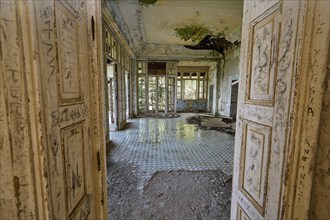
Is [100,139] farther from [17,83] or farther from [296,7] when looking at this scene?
[296,7]

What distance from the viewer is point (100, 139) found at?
1.10 meters

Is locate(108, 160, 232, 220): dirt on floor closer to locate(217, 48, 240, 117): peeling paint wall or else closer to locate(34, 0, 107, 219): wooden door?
locate(34, 0, 107, 219): wooden door

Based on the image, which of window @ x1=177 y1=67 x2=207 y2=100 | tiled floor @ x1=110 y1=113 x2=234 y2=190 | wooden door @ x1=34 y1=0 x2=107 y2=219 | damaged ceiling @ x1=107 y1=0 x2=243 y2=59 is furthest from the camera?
window @ x1=177 y1=67 x2=207 y2=100

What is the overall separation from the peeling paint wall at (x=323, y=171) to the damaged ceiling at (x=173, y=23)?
461 cm

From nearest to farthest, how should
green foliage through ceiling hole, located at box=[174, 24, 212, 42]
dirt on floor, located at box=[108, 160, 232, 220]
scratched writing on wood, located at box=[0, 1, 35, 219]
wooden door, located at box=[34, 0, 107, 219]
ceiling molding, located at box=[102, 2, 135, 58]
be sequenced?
scratched writing on wood, located at box=[0, 1, 35, 219]
wooden door, located at box=[34, 0, 107, 219]
dirt on floor, located at box=[108, 160, 232, 220]
ceiling molding, located at box=[102, 2, 135, 58]
green foliage through ceiling hole, located at box=[174, 24, 212, 42]

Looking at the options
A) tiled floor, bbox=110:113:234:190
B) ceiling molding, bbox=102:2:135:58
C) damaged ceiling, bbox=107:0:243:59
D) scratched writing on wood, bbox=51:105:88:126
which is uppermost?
damaged ceiling, bbox=107:0:243:59

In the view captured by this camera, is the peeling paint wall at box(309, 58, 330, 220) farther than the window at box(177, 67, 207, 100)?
No

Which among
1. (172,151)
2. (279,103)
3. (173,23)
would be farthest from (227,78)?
(279,103)

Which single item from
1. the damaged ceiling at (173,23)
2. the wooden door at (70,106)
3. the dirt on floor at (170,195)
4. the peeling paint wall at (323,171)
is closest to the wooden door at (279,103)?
the peeling paint wall at (323,171)

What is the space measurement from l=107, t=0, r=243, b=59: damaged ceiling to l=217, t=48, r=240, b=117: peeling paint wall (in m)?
0.94

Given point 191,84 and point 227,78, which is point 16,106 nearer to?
point 227,78

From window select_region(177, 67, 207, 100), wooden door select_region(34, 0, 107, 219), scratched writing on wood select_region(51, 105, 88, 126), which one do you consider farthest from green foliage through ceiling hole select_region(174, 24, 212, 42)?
scratched writing on wood select_region(51, 105, 88, 126)

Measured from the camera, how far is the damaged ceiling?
15.4 feet

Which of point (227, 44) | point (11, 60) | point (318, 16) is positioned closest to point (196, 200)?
point (318, 16)
